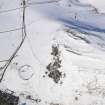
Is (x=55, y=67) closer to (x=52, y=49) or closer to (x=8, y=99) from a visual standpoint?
(x=52, y=49)

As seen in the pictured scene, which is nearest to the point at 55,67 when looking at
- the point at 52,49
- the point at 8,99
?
the point at 52,49

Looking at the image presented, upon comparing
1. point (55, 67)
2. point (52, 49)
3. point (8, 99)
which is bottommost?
point (8, 99)

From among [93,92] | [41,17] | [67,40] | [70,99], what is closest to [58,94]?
[70,99]

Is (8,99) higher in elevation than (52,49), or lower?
lower

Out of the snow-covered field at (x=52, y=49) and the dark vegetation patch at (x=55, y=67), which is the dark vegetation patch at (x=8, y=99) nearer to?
the snow-covered field at (x=52, y=49)

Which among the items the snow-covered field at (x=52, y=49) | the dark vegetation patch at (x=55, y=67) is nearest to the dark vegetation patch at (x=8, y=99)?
the snow-covered field at (x=52, y=49)

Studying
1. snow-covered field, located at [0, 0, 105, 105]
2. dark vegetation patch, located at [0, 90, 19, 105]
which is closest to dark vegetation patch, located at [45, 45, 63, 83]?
snow-covered field, located at [0, 0, 105, 105]

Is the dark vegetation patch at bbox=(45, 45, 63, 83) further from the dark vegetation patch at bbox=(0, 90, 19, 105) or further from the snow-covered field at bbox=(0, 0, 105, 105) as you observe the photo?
the dark vegetation patch at bbox=(0, 90, 19, 105)

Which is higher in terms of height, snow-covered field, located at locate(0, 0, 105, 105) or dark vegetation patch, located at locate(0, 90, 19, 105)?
snow-covered field, located at locate(0, 0, 105, 105)

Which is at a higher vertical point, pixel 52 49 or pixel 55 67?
pixel 52 49
